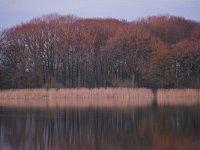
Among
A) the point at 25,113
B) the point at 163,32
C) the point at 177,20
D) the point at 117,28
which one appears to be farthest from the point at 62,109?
the point at 177,20

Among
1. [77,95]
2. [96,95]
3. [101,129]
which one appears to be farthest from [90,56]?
[101,129]

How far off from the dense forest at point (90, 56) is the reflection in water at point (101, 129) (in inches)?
722

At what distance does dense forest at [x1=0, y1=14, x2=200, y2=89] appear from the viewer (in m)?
46.0

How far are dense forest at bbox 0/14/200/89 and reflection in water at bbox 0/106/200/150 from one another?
1833 cm

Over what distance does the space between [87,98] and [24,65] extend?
14646mm

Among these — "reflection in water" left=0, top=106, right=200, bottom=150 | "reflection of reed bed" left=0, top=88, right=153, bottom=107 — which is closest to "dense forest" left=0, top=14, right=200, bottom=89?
"reflection of reed bed" left=0, top=88, right=153, bottom=107

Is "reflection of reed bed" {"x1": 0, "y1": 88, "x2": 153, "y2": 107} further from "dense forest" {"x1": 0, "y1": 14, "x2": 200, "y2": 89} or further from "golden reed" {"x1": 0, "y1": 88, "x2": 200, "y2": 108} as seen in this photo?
"dense forest" {"x1": 0, "y1": 14, "x2": 200, "y2": 89}

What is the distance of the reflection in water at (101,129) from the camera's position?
14483mm

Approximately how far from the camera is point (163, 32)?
59.8 m

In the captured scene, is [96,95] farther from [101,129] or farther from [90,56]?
[101,129]

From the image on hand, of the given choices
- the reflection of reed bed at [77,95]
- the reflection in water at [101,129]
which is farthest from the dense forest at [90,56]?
the reflection in water at [101,129]

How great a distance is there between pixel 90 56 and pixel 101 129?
3277cm

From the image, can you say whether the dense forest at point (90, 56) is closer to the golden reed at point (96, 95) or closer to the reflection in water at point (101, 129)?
the golden reed at point (96, 95)

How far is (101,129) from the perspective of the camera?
60.5ft
